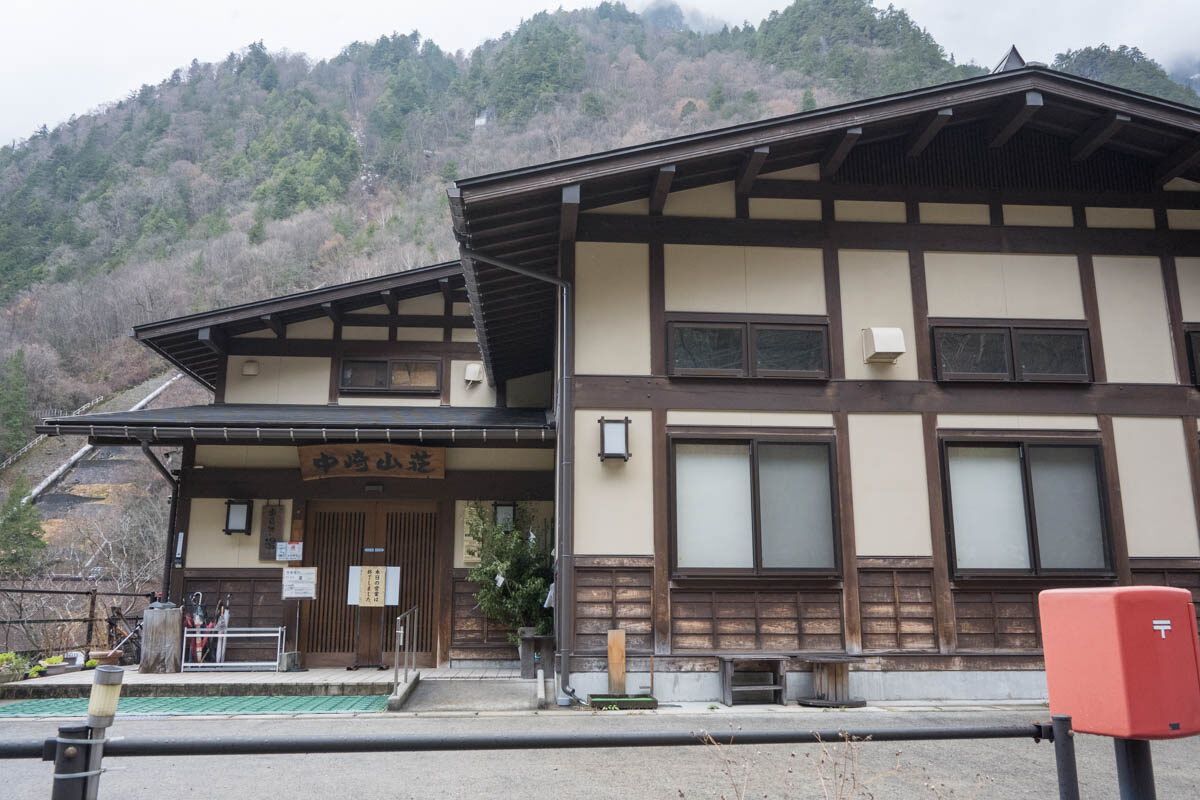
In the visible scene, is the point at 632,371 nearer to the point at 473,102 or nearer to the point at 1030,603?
the point at 1030,603

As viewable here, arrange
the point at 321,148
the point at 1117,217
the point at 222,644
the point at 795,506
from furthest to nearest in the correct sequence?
1. the point at 321,148
2. the point at 222,644
3. the point at 1117,217
4. the point at 795,506

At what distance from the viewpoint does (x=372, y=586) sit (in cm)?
1145

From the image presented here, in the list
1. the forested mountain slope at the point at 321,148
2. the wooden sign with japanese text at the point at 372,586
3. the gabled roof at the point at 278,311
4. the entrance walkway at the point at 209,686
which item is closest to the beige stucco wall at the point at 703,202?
the gabled roof at the point at 278,311

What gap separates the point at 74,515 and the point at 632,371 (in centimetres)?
3273

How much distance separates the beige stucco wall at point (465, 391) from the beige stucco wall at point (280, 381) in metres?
1.86

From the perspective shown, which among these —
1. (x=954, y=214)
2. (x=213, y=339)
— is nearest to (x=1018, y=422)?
(x=954, y=214)

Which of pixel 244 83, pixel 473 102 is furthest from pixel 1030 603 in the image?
pixel 244 83

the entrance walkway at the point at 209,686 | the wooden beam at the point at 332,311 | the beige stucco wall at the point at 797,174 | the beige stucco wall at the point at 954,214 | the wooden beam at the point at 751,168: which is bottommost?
the entrance walkway at the point at 209,686

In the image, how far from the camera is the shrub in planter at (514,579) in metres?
10.6

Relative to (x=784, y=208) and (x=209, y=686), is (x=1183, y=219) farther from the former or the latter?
(x=209, y=686)

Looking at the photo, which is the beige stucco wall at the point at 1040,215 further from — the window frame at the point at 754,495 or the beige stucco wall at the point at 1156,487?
the window frame at the point at 754,495

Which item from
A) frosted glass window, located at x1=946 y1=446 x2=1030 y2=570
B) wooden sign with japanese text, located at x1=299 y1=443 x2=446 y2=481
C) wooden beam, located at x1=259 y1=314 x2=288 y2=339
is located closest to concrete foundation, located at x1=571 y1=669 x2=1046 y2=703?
frosted glass window, located at x1=946 y1=446 x2=1030 y2=570

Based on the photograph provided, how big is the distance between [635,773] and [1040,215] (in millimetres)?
7893

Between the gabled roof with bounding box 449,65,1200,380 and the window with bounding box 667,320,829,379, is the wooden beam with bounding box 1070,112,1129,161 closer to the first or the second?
the gabled roof with bounding box 449,65,1200,380
